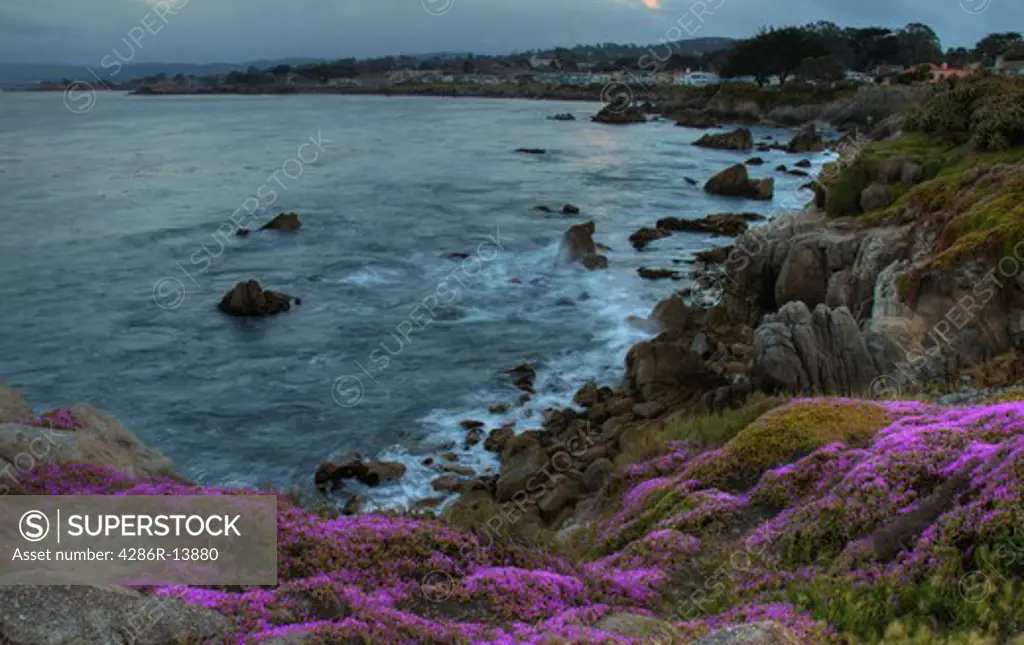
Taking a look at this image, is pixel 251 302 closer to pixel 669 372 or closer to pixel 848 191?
pixel 669 372

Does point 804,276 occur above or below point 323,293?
above

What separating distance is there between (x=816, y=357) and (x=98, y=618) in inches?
552

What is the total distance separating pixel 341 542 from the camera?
8102 millimetres

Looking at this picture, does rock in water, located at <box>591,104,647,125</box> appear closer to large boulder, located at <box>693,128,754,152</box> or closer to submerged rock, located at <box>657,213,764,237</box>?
large boulder, located at <box>693,128,754,152</box>

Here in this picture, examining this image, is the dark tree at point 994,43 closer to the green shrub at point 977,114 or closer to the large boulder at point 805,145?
the large boulder at point 805,145

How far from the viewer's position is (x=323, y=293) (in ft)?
115

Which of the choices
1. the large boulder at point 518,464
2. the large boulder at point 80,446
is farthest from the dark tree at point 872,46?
the large boulder at point 80,446

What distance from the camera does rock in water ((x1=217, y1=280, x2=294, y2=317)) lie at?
1257 inches

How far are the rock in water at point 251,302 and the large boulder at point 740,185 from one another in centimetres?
3634

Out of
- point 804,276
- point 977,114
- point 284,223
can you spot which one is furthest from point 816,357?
point 284,223

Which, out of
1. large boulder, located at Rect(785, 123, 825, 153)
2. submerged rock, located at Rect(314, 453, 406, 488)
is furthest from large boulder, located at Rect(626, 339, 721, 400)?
large boulder, located at Rect(785, 123, 825, 153)

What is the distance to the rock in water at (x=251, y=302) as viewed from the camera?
3192cm

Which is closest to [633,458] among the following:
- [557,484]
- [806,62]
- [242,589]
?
[557,484]

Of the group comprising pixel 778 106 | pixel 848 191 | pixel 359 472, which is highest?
pixel 778 106
